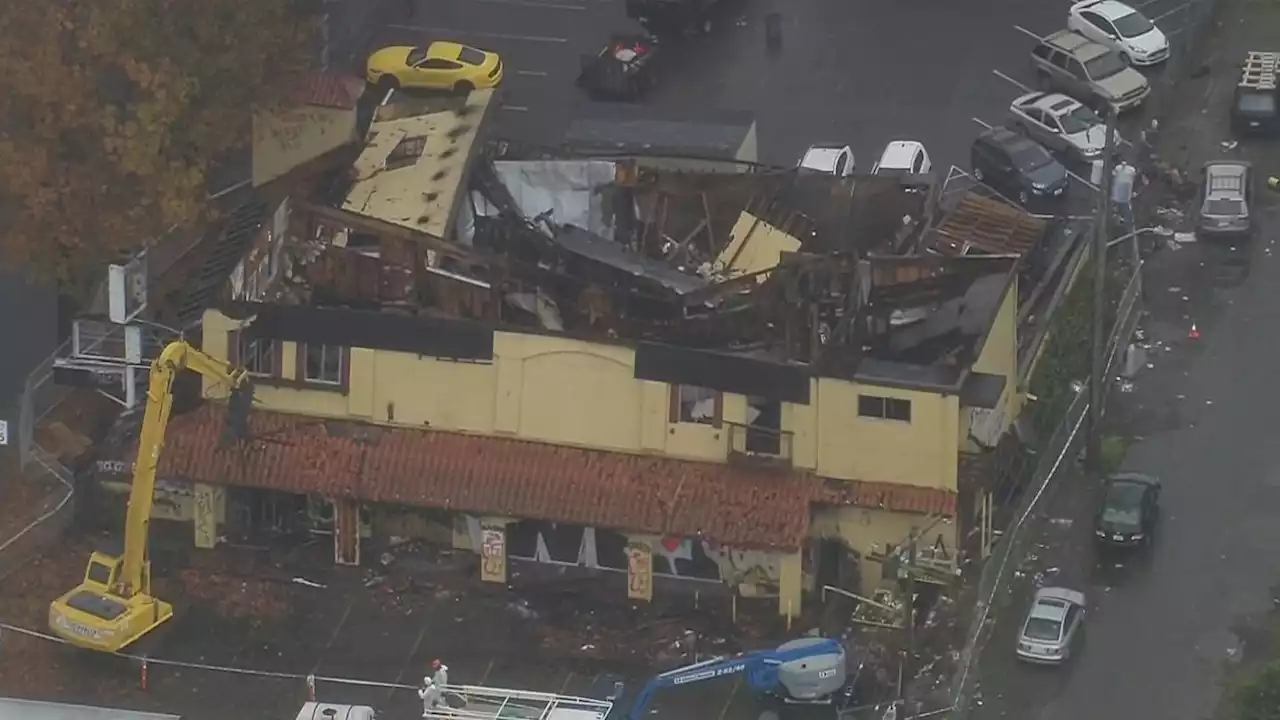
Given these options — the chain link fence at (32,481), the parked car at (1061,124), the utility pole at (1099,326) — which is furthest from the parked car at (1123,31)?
the chain link fence at (32,481)

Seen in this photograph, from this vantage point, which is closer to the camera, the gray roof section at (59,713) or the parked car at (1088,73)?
the gray roof section at (59,713)

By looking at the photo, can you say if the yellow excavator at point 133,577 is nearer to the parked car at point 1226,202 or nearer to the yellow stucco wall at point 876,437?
the yellow stucco wall at point 876,437

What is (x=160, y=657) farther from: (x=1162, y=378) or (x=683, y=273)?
(x=1162, y=378)

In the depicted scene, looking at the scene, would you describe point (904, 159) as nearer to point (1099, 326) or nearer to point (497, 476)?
point (1099, 326)

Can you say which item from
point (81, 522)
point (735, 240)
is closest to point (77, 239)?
point (81, 522)

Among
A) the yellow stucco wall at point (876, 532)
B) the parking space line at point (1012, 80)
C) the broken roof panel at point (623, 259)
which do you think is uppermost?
the parking space line at point (1012, 80)

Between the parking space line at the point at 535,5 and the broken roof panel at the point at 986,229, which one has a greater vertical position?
the parking space line at the point at 535,5
